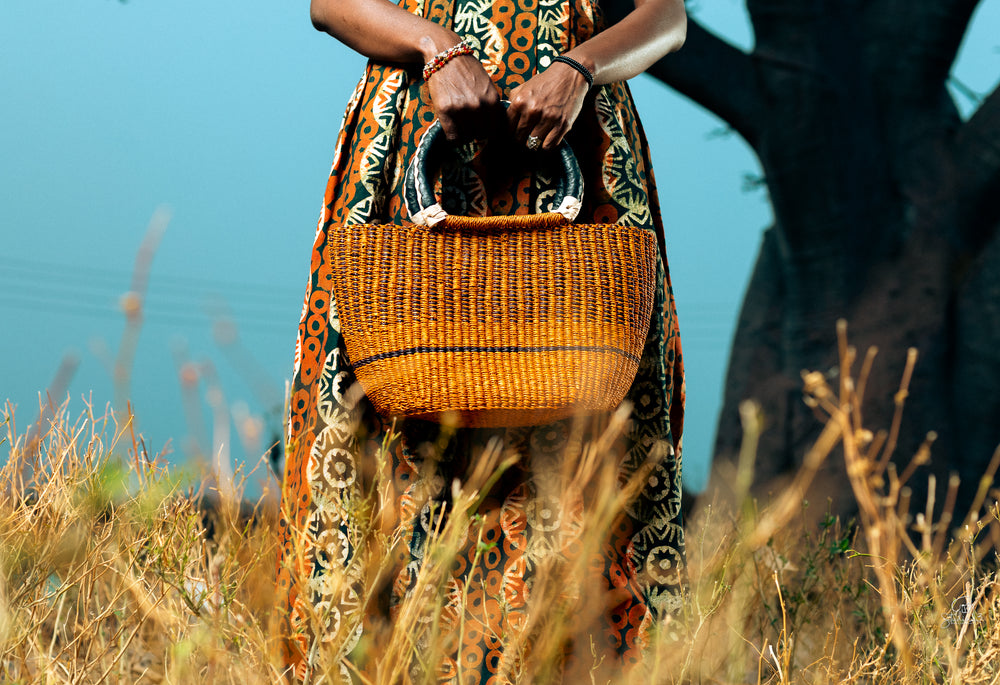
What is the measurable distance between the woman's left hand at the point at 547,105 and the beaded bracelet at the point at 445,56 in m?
0.08

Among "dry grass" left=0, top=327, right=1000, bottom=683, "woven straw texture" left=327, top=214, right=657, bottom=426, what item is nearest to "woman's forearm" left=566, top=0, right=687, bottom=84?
"woven straw texture" left=327, top=214, right=657, bottom=426

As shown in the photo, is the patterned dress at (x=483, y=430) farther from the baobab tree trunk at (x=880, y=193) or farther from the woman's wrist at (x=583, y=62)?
the baobab tree trunk at (x=880, y=193)

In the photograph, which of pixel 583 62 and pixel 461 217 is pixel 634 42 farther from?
pixel 461 217

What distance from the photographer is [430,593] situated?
1129 mm

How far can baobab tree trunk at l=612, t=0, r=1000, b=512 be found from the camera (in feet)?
12.0

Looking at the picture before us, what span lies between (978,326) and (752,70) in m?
1.33

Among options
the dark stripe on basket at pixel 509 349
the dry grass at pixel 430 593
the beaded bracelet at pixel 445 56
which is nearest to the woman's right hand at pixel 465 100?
the beaded bracelet at pixel 445 56

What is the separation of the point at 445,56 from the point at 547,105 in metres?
0.14

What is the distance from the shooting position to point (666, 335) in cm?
133

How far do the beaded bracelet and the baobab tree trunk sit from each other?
→ 255 centimetres

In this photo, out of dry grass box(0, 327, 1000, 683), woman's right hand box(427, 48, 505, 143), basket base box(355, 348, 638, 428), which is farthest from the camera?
woman's right hand box(427, 48, 505, 143)

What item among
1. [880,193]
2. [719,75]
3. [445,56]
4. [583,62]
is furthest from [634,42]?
[880,193]

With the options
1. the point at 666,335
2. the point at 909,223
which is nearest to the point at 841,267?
Result: the point at 909,223

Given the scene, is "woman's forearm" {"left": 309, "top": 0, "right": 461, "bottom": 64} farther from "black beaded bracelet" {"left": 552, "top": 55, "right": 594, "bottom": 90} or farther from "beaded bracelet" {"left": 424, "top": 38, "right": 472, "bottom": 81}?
"black beaded bracelet" {"left": 552, "top": 55, "right": 594, "bottom": 90}
